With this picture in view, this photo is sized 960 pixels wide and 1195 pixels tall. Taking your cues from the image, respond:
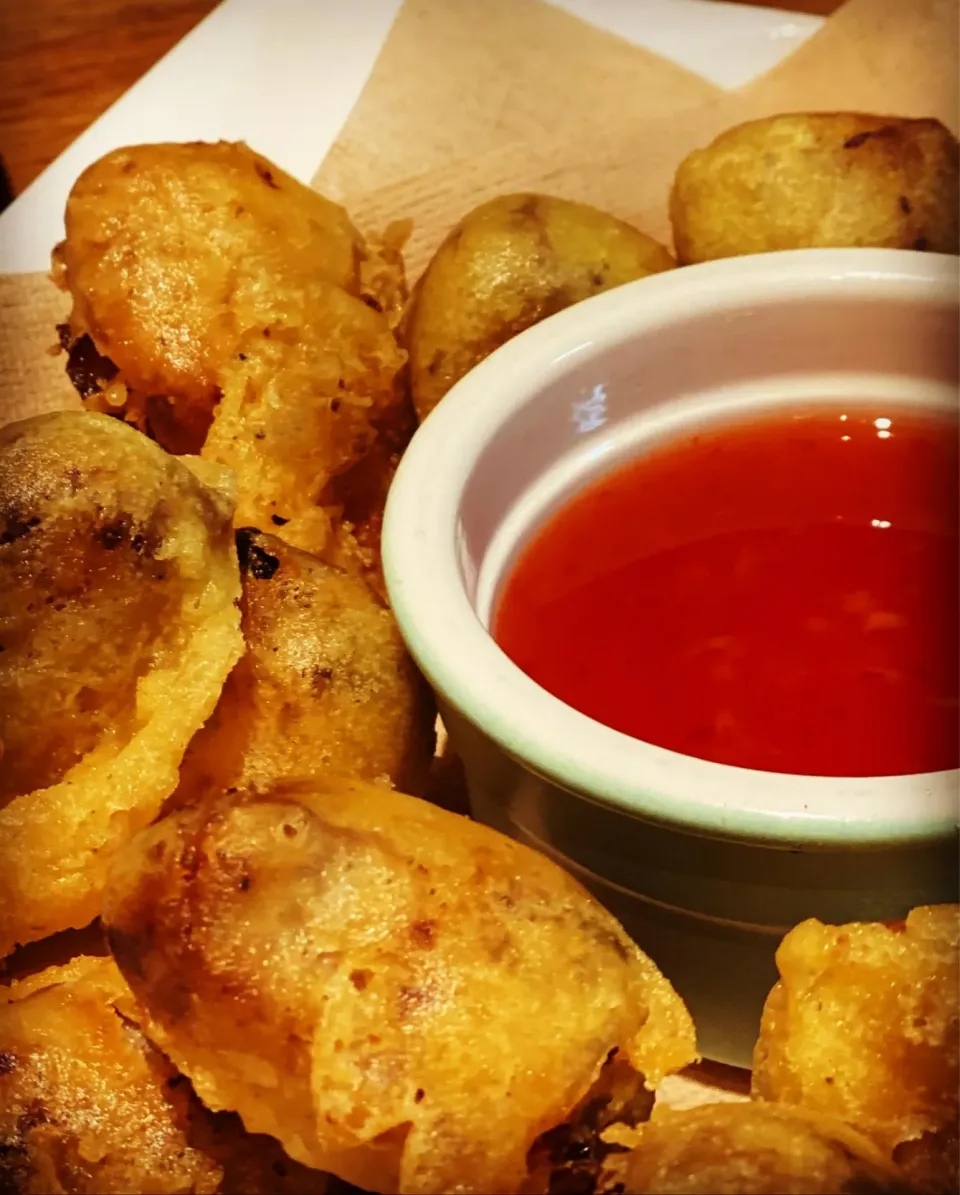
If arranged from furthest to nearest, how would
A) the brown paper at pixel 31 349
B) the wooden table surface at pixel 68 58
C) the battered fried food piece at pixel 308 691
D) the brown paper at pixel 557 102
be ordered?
the wooden table surface at pixel 68 58
the brown paper at pixel 557 102
the brown paper at pixel 31 349
the battered fried food piece at pixel 308 691

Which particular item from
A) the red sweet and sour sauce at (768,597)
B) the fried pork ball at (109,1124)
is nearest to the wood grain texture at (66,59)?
the red sweet and sour sauce at (768,597)

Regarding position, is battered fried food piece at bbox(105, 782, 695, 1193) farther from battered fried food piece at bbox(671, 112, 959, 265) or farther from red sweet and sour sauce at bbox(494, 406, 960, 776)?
battered fried food piece at bbox(671, 112, 959, 265)

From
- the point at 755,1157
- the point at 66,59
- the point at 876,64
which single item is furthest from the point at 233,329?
the point at 66,59

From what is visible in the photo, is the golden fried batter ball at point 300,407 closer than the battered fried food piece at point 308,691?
No

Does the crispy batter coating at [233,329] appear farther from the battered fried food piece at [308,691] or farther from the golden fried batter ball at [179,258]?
the battered fried food piece at [308,691]

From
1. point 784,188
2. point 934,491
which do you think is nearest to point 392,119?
point 784,188

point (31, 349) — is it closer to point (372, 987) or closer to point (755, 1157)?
point (372, 987)
